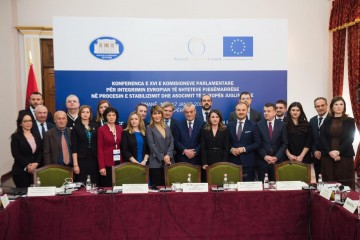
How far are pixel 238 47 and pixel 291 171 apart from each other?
2.10 meters

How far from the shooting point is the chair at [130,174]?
3428 mm

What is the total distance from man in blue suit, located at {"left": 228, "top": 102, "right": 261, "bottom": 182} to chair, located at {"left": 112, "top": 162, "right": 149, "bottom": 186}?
111 centimetres

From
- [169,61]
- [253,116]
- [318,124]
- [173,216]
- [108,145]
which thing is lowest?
[173,216]

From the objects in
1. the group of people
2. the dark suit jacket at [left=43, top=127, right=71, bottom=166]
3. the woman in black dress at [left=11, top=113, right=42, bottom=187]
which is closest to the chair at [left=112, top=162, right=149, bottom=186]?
the group of people

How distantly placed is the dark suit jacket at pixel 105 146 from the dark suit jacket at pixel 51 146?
470mm

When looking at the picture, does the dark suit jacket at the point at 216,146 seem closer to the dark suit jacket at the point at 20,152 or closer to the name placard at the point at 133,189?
the name placard at the point at 133,189

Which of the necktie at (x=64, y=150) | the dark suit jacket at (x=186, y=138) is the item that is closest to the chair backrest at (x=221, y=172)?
the dark suit jacket at (x=186, y=138)

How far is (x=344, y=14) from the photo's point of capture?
590 centimetres

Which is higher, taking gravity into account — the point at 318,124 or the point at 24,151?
the point at 318,124

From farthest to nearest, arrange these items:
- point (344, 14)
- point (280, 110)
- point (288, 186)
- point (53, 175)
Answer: point (344, 14), point (280, 110), point (53, 175), point (288, 186)

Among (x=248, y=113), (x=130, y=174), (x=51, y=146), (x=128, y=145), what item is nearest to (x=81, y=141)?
(x=51, y=146)

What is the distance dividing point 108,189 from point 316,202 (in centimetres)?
176

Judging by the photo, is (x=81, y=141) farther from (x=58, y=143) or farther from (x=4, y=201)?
(x=4, y=201)

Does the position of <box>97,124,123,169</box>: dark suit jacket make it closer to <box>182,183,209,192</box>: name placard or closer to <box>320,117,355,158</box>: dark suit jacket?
<box>182,183,209,192</box>: name placard
